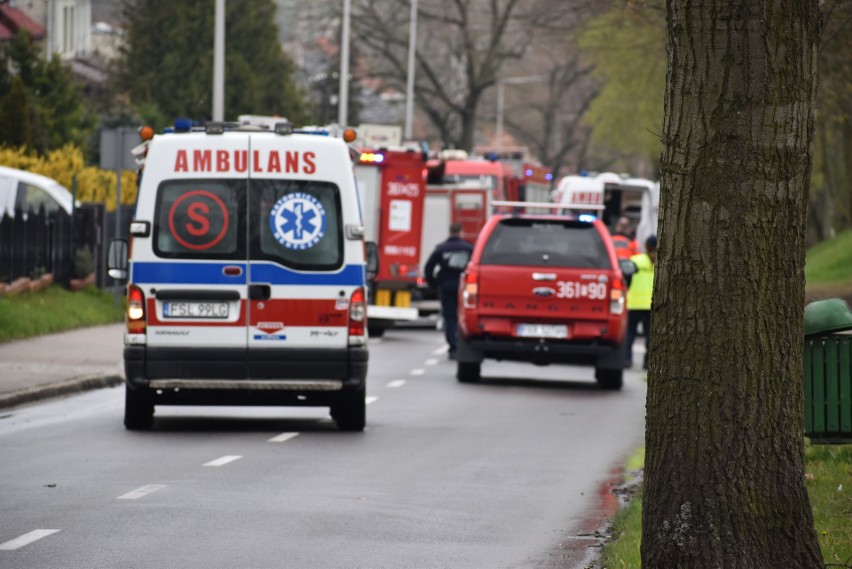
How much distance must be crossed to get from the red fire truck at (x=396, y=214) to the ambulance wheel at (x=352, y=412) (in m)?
15.7

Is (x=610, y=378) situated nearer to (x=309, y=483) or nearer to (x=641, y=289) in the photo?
(x=641, y=289)

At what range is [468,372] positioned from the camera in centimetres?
2164

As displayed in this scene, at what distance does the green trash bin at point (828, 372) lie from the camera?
12.0m

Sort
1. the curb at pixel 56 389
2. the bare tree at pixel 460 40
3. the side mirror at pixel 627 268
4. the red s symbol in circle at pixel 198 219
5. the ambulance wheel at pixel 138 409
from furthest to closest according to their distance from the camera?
1. the bare tree at pixel 460 40
2. the side mirror at pixel 627 268
3. the curb at pixel 56 389
4. the ambulance wheel at pixel 138 409
5. the red s symbol in circle at pixel 198 219

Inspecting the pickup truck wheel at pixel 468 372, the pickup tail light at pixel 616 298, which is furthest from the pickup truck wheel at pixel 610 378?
the pickup truck wheel at pixel 468 372

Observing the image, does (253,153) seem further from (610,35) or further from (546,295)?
(610,35)

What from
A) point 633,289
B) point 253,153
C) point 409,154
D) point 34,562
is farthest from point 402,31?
point 34,562

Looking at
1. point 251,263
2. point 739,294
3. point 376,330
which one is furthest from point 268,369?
point 376,330

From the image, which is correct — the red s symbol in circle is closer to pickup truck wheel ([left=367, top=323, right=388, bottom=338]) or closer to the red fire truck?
pickup truck wheel ([left=367, top=323, right=388, bottom=338])

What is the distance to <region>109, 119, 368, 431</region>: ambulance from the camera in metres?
14.8

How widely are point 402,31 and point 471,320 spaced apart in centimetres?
4670

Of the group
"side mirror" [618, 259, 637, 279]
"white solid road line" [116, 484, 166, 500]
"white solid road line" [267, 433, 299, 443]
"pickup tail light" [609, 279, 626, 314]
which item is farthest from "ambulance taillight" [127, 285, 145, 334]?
"side mirror" [618, 259, 637, 279]

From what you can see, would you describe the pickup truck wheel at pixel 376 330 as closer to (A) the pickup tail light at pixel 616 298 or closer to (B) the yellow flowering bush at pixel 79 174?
(B) the yellow flowering bush at pixel 79 174

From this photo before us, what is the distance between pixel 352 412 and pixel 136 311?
1.92 meters
